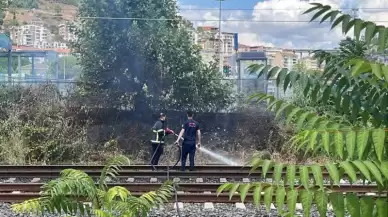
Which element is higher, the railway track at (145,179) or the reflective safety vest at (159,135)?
the reflective safety vest at (159,135)

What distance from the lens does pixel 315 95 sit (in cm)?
238

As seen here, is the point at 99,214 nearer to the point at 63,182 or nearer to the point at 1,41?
the point at 63,182

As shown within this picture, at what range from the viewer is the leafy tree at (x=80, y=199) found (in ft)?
9.97

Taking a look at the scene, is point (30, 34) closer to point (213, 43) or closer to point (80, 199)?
point (213, 43)

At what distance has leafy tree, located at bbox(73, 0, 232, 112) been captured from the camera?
19.4m

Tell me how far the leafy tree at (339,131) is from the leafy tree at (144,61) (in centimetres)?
1729

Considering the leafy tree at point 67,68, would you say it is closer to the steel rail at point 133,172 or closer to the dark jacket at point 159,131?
the steel rail at point 133,172

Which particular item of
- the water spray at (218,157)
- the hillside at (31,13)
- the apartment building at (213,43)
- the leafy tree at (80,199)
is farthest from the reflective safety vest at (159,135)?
the hillside at (31,13)

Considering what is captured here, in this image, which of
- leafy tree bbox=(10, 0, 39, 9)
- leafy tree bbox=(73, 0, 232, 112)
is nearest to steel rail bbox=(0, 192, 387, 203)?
leafy tree bbox=(73, 0, 232, 112)

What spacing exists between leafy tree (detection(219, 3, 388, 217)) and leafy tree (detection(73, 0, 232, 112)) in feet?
56.7

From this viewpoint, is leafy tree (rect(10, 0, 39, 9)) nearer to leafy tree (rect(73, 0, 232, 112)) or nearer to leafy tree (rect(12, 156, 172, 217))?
leafy tree (rect(73, 0, 232, 112))

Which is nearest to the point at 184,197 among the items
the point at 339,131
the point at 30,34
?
the point at 339,131

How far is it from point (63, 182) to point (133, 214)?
0.59 meters

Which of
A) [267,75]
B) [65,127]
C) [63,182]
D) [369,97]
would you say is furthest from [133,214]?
[65,127]
